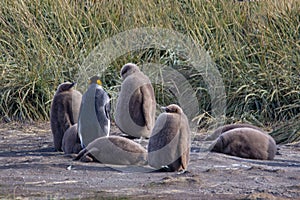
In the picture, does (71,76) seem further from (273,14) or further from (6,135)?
(273,14)

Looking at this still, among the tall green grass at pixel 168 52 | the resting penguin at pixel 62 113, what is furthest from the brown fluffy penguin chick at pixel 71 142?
the tall green grass at pixel 168 52

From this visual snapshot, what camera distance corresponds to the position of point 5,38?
11336 mm

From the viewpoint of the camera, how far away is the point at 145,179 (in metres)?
6.58

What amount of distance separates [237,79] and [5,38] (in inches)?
133

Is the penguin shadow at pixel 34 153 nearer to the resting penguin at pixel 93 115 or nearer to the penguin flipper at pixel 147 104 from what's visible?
the resting penguin at pixel 93 115

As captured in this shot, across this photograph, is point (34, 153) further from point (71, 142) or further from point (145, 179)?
point (145, 179)

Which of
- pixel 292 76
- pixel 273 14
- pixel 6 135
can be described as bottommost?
pixel 6 135

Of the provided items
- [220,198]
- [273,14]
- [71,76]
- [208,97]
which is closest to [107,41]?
[71,76]

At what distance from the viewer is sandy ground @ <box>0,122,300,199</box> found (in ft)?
19.4

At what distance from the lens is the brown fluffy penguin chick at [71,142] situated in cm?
786

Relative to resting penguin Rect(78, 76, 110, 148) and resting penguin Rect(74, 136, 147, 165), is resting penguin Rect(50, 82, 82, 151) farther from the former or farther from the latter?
resting penguin Rect(74, 136, 147, 165)

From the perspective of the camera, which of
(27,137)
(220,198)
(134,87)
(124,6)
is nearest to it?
(220,198)

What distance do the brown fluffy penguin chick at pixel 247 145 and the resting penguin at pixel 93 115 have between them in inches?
46.6

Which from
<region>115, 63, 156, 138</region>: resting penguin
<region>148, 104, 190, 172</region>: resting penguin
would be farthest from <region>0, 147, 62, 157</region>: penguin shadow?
<region>148, 104, 190, 172</region>: resting penguin
